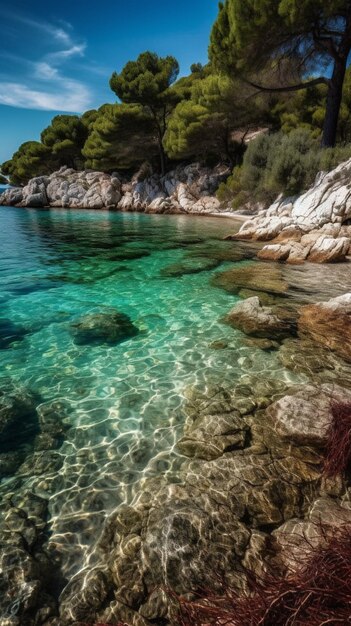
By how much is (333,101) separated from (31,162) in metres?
53.8

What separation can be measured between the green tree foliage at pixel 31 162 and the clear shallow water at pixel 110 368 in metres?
52.9

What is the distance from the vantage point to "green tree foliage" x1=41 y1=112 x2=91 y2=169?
51.9 meters

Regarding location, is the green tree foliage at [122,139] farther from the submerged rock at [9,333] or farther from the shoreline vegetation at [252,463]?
the submerged rock at [9,333]

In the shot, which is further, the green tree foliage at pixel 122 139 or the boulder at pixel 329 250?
the green tree foliage at pixel 122 139

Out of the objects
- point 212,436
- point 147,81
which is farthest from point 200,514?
point 147,81

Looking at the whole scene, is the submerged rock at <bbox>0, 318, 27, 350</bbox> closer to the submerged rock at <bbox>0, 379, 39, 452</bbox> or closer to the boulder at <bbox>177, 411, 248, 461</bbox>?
the submerged rock at <bbox>0, 379, 39, 452</bbox>

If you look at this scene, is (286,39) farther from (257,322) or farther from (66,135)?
(66,135)

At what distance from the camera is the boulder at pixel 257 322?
689 cm

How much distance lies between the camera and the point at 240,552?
9.09 feet

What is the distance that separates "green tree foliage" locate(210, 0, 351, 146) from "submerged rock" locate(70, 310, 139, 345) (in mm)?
18994

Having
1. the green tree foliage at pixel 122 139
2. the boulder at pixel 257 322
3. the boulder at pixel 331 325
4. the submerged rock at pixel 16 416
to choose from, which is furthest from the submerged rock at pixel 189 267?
the green tree foliage at pixel 122 139

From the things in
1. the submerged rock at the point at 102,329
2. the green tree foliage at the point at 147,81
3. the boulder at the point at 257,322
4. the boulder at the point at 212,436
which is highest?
the green tree foliage at the point at 147,81

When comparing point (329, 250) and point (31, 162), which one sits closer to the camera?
point (329, 250)

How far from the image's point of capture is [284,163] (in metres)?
21.9
